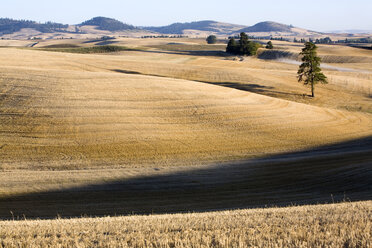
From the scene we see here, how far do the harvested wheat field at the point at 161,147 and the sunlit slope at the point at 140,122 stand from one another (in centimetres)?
11

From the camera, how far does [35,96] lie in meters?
35.6

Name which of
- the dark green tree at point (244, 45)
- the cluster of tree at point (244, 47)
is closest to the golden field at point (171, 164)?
the cluster of tree at point (244, 47)

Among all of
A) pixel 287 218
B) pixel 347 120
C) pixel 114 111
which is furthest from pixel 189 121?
pixel 287 218

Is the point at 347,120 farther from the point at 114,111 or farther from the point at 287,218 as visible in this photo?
the point at 287,218

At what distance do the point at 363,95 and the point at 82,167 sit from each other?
45.8 metres

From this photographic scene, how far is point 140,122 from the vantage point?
1259 inches

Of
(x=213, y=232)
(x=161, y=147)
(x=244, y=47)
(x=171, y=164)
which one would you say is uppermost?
(x=244, y=47)

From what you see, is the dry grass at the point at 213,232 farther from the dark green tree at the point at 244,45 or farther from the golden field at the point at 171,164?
the dark green tree at the point at 244,45

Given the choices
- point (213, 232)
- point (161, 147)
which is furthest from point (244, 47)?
point (213, 232)

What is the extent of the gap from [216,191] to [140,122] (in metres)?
13.1

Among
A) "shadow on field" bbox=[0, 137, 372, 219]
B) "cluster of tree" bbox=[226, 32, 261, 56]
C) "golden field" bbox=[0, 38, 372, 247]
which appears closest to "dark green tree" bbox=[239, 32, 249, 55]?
"cluster of tree" bbox=[226, 32, 261, 56]

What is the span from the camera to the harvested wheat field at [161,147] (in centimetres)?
1967

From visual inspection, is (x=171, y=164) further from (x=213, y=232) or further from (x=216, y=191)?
(x=213, y=232)

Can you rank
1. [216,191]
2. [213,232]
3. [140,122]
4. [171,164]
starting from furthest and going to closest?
[140,122] → [171,164] → [216,191] → [213,232]
